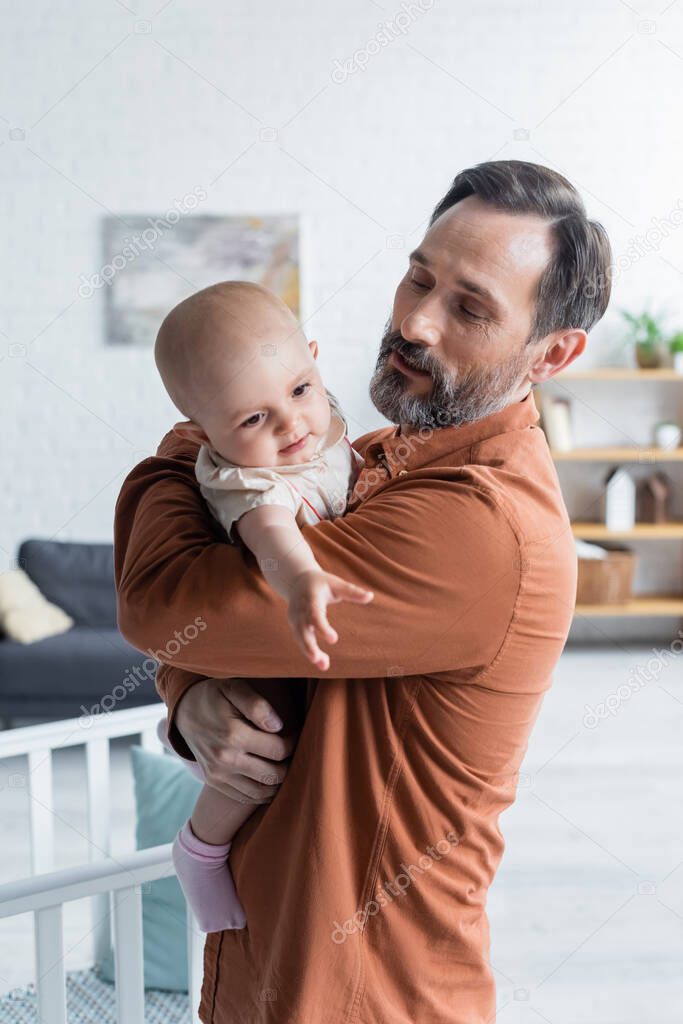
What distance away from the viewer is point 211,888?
1.06 meters

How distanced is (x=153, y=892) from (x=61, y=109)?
13.2 feet

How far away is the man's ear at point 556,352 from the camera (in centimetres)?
110

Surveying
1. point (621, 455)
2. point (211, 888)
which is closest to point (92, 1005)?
point (211, 888)

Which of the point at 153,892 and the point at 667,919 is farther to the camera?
the point at 667,919

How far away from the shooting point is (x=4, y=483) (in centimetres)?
505

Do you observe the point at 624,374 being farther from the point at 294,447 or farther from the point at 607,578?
the point at 294,447

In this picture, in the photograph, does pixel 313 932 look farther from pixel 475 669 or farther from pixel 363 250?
pixel 363 250

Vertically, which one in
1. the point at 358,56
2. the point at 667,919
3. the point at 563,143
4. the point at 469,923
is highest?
the point at 358,56

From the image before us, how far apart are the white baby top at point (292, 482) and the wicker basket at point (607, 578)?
426 cm

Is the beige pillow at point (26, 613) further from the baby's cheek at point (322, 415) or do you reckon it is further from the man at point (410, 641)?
the baby's cheek at point (322, 415)

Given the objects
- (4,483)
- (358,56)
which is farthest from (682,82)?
(4,483)

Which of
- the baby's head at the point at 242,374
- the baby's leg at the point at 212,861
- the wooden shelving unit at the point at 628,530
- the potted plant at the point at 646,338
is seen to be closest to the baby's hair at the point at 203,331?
the baby's head at the point at 242,374

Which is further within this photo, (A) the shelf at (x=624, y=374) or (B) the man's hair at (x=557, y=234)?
(A) the shelf at (x=624, y=374)

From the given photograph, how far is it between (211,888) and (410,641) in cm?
37
